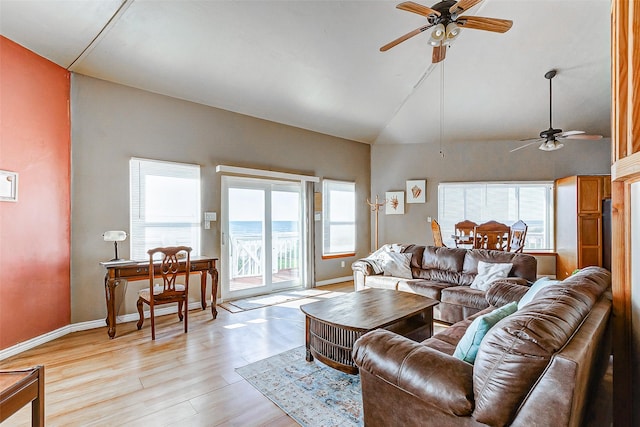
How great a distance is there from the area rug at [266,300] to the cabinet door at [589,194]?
477 centimetres

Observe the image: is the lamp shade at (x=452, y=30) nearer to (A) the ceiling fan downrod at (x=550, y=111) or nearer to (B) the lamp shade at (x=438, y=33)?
(B) the lamp shade at (x=438, y=33)

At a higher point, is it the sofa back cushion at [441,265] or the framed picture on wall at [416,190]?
the framed picture on wall at [416,190]

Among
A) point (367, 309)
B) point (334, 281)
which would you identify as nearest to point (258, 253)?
point (334, 281)

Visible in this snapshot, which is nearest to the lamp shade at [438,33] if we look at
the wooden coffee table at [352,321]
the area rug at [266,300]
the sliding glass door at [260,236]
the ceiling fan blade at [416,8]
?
the ceiling fan blade at [416,8]

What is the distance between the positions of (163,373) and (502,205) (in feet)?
21.4

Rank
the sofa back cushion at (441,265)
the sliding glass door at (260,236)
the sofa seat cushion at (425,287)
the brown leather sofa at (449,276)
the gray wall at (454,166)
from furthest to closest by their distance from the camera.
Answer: the gray wall at (454,166), the sliding glass door at (260,236), the sofa back cushion at (441,265), the sofa seat cushion at (425,287), the brown leather sofa at (449,276)

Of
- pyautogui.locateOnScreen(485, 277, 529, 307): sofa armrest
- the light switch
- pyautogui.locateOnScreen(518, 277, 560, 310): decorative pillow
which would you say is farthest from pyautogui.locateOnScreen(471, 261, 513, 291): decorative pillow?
the light switch

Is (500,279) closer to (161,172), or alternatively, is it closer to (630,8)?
(630,8)

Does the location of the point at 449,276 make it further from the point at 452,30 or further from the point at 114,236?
the point at 114,236

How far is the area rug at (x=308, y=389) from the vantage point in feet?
6.53

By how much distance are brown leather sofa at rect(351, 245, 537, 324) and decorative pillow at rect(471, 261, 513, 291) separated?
8 cm

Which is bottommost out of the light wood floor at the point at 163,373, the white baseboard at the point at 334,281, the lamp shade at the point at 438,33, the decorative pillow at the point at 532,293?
the white baseboard at the point at 334,281

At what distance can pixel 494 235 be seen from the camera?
4.57 metres

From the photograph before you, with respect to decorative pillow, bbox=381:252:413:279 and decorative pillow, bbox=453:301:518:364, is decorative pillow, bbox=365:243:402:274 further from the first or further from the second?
decorative pillow, bbox=453:301:518:364
